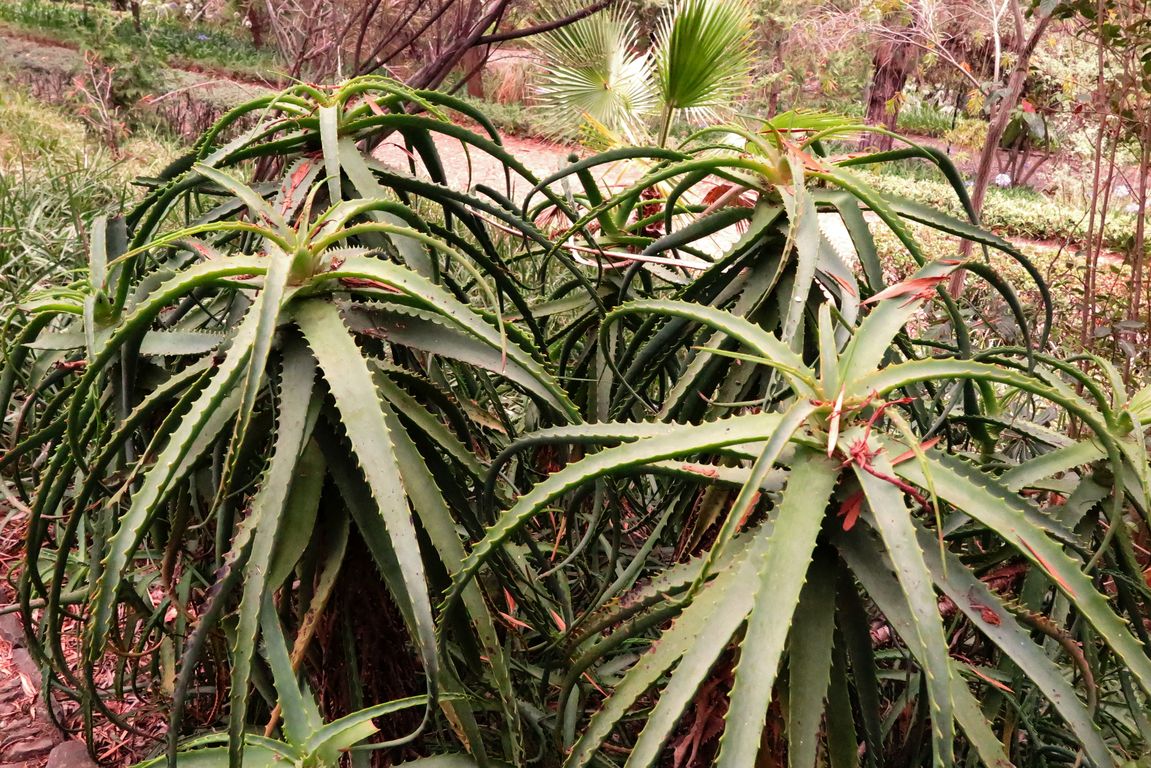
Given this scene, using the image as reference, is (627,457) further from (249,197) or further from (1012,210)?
(1012,210)

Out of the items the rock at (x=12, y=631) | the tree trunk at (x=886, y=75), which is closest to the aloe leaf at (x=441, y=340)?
the rock at (x=12, y=631)

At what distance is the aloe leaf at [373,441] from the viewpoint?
0.99 metres

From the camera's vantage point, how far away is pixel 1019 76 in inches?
185

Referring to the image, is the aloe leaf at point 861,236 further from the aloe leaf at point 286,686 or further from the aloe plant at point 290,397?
the aloe leaf at point 286,686

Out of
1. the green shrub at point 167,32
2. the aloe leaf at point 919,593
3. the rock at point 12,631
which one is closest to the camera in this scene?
the aloe leaf at point 919,593

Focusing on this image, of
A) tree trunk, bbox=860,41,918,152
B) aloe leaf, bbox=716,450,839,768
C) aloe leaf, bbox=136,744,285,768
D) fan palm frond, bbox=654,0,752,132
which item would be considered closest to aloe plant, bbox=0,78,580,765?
aloe leaf, bbox=136,744,285,768

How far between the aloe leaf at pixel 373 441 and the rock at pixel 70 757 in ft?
3.54

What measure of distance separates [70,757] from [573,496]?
118 centimetres

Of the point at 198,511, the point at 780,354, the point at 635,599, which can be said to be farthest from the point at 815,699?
the point at 198,511

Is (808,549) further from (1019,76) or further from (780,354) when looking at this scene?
(1019,76)

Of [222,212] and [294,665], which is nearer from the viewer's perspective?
[294,665]

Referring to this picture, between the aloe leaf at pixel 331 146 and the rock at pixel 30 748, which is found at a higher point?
the aloe leaf at pixel 331 146

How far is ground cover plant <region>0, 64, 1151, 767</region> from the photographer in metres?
0.98

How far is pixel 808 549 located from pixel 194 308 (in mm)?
1114
